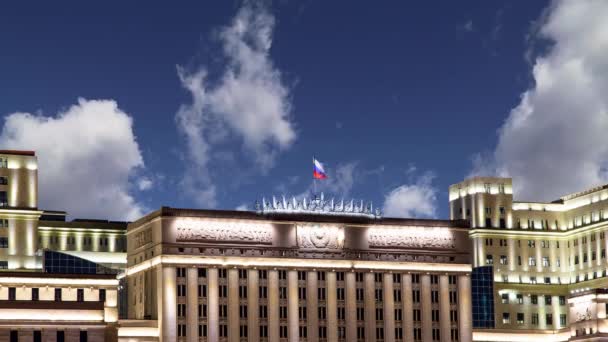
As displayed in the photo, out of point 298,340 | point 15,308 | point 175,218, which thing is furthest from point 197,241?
point 15,308

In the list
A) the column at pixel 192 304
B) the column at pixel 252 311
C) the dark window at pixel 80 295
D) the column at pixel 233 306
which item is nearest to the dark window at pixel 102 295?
the dark window at pixel 80 295

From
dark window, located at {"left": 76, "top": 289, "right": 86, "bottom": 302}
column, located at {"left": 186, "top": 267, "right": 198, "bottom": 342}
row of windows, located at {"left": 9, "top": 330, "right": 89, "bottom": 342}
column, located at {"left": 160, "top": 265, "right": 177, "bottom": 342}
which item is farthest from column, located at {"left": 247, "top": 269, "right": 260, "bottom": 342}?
row of windows, located at {"left": 9, "top": 330, "right": 89, "bottom": 342}

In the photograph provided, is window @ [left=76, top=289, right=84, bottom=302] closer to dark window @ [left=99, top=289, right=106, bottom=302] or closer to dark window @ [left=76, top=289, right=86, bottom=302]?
dark window @ [left=76, top=289, right=86, bottom=302]

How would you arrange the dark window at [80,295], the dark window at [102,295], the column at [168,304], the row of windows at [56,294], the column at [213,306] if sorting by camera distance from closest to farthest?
the row of windows at [56,294] < the dark window at [80,295] < the dark window at [102,295] < the column at [168,304] < the column at [213,306]

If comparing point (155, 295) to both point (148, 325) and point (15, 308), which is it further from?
point (15, 308)

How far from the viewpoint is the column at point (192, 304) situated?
193m

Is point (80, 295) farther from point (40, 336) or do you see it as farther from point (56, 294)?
point (40, 336)

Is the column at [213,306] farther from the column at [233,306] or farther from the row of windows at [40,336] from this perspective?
A: the row of windows at [40,336]

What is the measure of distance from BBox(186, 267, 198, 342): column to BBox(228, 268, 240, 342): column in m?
4.75

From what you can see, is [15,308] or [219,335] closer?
[15,308]

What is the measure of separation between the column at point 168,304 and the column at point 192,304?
1.85 m

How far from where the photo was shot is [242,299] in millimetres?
198625

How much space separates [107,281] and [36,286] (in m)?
8.38

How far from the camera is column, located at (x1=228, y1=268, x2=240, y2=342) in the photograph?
643 feet
